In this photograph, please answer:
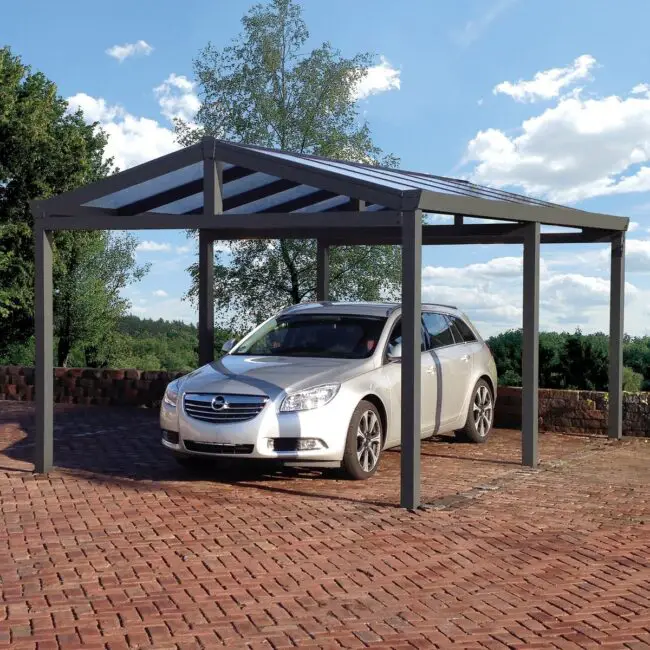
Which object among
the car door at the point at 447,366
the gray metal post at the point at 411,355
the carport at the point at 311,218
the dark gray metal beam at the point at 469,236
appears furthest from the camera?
the dark gray metal beam at the point at 469,236

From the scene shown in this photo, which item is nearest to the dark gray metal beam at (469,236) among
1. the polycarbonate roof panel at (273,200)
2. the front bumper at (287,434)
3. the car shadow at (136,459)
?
the polycarbonate roof panel at (273,200)

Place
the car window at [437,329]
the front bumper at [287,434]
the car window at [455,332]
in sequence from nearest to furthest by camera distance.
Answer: the front bumper at [287,434], the car window at [437,329], the car window at [455,332]

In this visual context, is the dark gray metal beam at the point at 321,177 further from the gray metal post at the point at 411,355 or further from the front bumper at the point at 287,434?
the front bumper at the point at 287,434

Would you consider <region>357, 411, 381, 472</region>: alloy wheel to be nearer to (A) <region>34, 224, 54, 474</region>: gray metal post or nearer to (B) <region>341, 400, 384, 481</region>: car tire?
(B) <region>341, 400, 384, 481</region>: car tire

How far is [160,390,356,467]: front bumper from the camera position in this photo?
948 centimetres

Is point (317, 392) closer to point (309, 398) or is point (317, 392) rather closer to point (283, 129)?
point (309, 398)

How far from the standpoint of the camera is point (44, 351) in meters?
10.6

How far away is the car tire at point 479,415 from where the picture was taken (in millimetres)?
12555

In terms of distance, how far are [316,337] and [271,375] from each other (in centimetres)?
135

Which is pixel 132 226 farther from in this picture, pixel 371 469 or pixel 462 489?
pixel 462 489

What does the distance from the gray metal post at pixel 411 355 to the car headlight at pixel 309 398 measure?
1.00m

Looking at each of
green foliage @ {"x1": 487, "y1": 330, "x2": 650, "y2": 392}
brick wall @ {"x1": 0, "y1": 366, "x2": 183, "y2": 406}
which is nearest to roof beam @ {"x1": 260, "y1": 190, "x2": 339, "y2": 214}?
brick wall @ {"x1": 0, "y1": 366, "x2": 183, "y2": 406}

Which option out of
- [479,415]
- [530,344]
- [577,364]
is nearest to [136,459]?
[479,415]

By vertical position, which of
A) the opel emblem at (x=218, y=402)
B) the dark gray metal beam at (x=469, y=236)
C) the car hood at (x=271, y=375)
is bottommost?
the opel emblem at (x=218, y=402)
